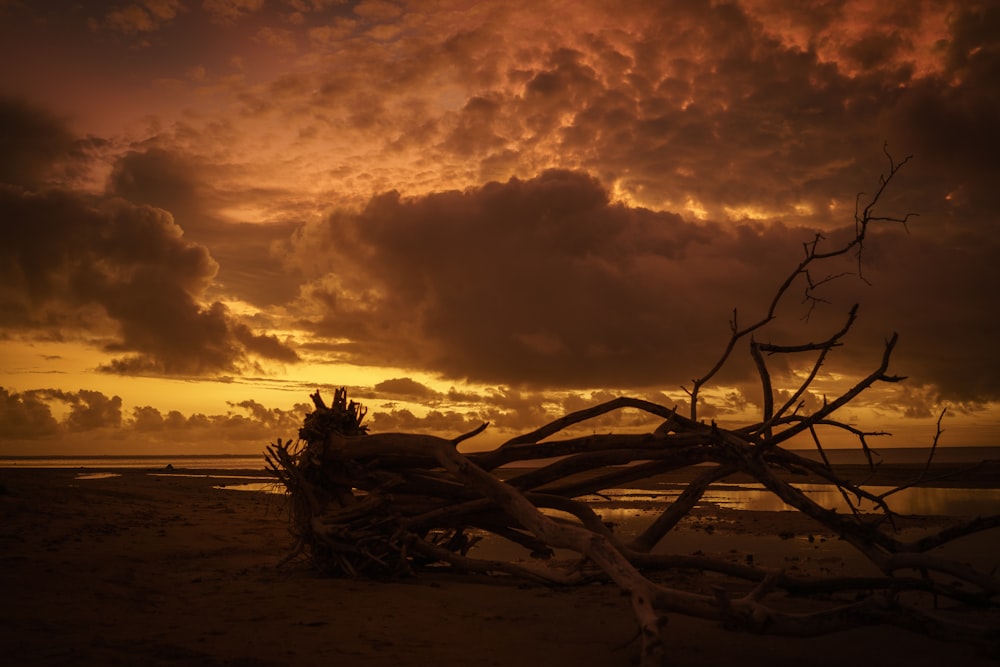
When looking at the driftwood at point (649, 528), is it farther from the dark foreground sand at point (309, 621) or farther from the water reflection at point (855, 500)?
the water reflection at point (855, 500)

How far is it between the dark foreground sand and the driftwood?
1.02ft

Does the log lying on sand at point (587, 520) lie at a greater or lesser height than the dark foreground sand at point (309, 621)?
greater

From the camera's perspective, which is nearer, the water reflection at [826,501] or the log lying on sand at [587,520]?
the log lying on sand at [587,520]

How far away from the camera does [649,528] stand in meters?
6.68

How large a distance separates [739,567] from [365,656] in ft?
9.62

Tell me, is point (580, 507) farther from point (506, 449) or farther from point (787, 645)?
point (787, 645)

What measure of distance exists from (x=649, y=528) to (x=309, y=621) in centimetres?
326

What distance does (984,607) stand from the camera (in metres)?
4.66

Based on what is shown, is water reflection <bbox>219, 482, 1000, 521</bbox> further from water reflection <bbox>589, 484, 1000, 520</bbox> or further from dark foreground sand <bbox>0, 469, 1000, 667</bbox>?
dark foreground sand <bbox>0, 469, 1000, 667</bbox>

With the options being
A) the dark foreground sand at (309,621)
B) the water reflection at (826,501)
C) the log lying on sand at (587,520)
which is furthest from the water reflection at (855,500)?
the dark foreground sand at (309,621)

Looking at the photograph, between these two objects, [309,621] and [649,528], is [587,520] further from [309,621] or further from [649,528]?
[309,621]

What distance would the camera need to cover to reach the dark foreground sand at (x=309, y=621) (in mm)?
4148

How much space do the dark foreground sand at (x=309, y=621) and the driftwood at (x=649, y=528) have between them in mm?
311

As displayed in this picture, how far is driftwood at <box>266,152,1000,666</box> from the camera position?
375 centimetres
